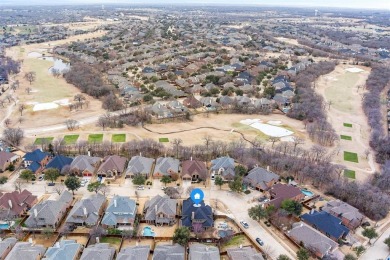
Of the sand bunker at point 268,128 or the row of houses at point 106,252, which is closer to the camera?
the row of houses at point 106,252

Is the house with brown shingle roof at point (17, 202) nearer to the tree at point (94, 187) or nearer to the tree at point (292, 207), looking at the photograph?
the tree at point (94, 187)

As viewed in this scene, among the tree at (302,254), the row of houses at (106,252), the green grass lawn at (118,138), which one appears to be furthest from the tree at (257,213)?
the green grass lawn at (118,138)

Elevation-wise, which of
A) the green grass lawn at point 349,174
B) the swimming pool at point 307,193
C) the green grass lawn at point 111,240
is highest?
the green grass lawn at point 349,174

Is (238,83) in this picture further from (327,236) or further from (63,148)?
(327,236)

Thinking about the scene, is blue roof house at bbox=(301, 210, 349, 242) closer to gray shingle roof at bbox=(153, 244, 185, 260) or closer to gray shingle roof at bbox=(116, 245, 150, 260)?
gray shingle roof at bbox=(153, 244, 185, 260)

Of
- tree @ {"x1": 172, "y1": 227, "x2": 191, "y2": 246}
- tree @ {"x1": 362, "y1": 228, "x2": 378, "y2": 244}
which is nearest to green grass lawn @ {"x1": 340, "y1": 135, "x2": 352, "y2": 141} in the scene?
tree @ {"x1": 362, "y1": 228, "x2": 378, "y2": 244}

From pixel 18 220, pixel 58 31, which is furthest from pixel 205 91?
pixel 58 31

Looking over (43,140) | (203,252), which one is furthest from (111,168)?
(203,252)

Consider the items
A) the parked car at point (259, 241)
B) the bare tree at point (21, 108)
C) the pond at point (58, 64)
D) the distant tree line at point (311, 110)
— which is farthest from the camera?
the pond at point (58, 64)
